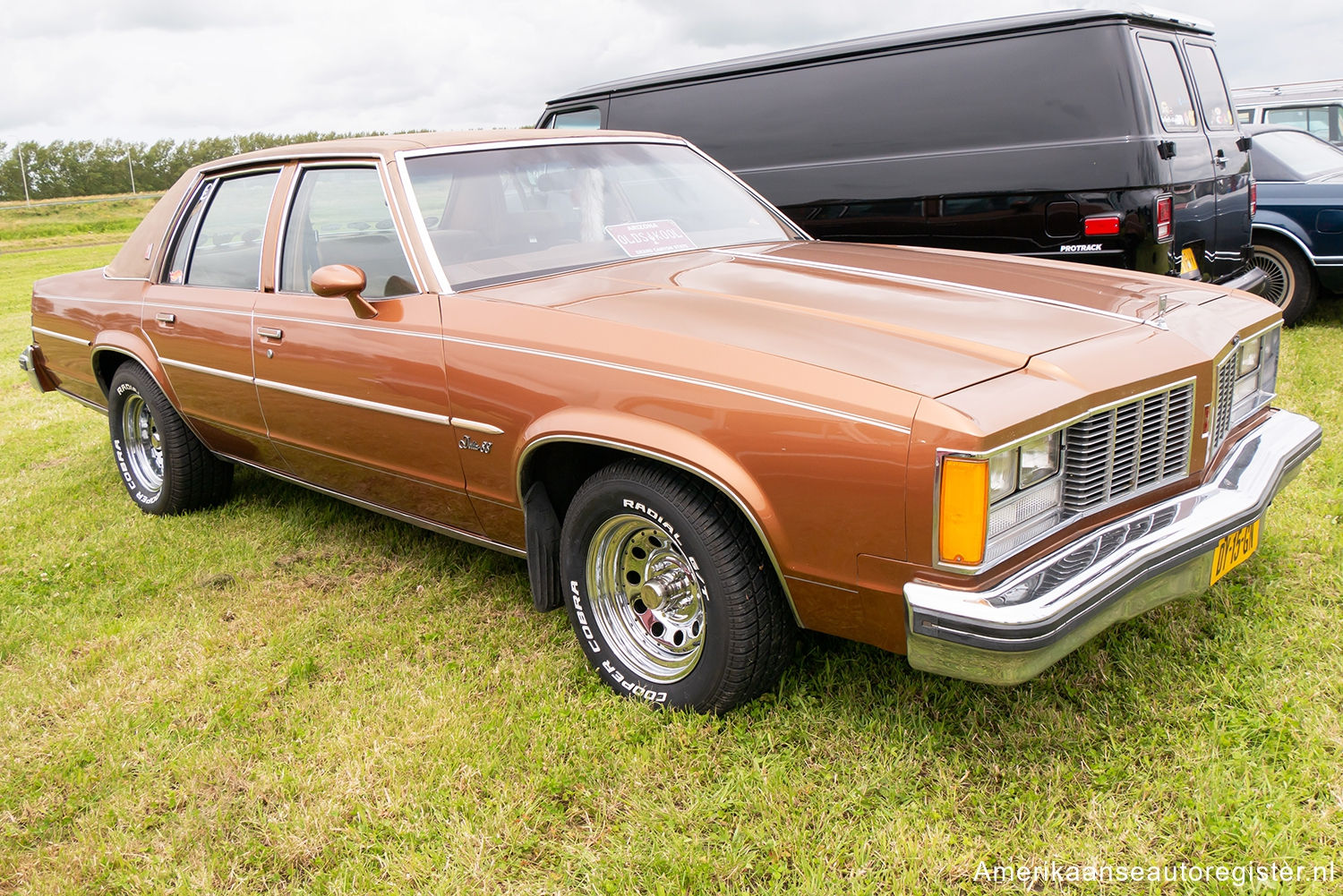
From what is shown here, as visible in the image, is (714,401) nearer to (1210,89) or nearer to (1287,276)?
(1210,89)

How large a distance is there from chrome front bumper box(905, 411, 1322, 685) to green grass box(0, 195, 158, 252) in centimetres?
3798

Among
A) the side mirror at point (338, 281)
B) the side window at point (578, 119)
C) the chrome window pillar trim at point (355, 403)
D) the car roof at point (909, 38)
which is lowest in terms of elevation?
the chrome window pillar trim at point (355, 403)

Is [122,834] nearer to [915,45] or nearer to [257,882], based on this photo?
[257,882]

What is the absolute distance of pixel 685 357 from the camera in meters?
2.45

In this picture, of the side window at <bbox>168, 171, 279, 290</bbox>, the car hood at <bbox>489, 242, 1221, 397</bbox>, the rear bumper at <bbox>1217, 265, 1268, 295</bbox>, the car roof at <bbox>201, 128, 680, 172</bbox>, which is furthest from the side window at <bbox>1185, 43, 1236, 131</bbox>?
the side window at <bbox>168, 171, 279, 290</bbox>

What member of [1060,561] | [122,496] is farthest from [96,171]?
[1060,561]

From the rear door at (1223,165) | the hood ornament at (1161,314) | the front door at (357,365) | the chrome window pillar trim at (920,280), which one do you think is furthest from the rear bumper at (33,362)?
the rear door at (1223,165)

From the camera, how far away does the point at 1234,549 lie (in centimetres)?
258

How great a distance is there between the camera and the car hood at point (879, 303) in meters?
2.31

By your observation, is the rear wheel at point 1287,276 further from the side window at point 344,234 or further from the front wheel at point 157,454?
the front wheel at point 157,454

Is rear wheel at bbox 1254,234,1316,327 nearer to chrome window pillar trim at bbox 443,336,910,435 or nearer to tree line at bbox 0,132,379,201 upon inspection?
chrome window pillar trim at bbox 443,336,910,435

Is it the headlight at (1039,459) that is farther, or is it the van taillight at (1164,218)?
the van taillight at (1164,218)

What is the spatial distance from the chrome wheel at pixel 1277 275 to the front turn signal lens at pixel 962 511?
6415mm

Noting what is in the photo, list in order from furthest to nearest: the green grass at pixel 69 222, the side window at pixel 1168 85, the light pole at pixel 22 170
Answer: the light pole at pixel 22 170, the green grass at pixel 69 222, the side window at pixel 1168 85
